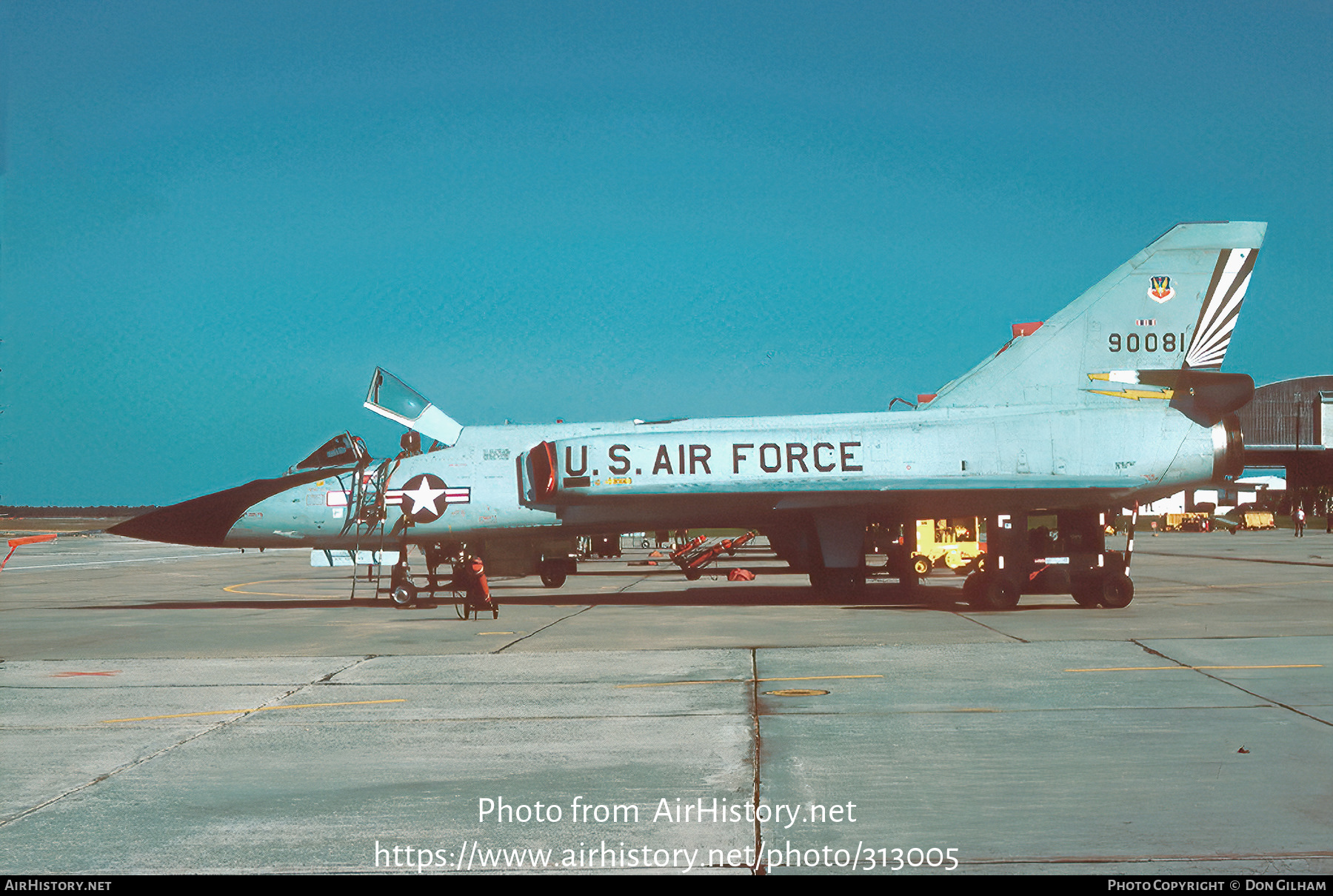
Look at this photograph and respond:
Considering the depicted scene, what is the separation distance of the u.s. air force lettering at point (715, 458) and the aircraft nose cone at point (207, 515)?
4.85 m

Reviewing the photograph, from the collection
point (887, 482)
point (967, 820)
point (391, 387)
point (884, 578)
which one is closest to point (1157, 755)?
point (967, 820)

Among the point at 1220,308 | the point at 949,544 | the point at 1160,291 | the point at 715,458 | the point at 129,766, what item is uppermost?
the point at 1160,291

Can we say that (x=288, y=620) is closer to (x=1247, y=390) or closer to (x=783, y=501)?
(x=783, y=501)

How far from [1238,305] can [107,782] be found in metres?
18.0

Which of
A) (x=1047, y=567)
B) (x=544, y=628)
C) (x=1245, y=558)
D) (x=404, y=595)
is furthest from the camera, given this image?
(x=1245, y=558)

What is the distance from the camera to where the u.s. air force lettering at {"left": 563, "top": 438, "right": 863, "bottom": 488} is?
58.3ft

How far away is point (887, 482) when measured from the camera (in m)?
17.6

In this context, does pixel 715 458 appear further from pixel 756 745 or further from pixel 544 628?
pixel 756 745

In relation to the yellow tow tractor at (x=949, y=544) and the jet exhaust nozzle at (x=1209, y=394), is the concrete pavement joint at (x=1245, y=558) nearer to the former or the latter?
the yellow tow tractor at (x=949, y=544)

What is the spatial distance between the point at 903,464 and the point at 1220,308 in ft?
19.6

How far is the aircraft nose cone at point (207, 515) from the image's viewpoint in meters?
18.8

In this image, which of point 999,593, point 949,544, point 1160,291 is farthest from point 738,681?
point 949,544

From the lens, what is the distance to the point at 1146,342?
58.6ft

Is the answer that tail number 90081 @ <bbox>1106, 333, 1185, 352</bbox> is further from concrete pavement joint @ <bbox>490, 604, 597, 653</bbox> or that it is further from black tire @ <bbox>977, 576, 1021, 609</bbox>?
concrete pavement joint @ <bbox>490, 604, 597, 653</bbox>
